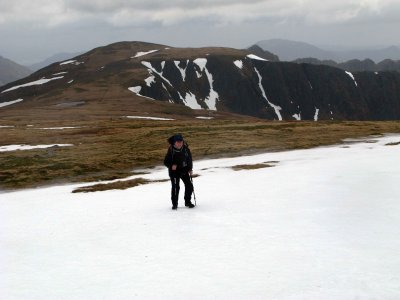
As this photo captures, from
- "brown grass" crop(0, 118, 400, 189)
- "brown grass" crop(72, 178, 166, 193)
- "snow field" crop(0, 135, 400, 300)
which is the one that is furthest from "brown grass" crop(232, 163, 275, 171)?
"brown grass" crop(0, 118, 400, 189)

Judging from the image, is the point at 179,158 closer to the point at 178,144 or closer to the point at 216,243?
the point at 178,144

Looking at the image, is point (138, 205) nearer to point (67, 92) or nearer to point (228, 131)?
point (228, 131)

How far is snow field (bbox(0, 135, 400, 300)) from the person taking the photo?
36.6 ft

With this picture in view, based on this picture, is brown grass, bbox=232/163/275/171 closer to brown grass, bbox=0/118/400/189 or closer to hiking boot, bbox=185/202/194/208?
brown grass, bbox=0/118/400/189

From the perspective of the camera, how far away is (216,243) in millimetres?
14641

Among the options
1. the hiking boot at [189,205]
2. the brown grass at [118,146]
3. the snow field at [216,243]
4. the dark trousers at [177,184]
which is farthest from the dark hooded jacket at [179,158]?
the brown grass at [118,146]

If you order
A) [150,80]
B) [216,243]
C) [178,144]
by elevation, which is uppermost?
[150,80]

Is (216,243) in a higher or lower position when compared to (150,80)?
lower

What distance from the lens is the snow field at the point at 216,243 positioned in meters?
11.2

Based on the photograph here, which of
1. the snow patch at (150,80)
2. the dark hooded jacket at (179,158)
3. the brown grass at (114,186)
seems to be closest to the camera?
the dark hooded jacket at (179,158)

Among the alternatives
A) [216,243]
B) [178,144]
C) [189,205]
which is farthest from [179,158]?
[216,243]

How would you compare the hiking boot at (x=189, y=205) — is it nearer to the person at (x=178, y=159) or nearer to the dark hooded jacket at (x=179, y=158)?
the person at (x=178, y=159)

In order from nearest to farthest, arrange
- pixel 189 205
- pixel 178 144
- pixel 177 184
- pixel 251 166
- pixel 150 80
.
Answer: pixel 178 144 < pixel 177 184 < pixel 189 205 < pixel 251 166 < pixel 150 80

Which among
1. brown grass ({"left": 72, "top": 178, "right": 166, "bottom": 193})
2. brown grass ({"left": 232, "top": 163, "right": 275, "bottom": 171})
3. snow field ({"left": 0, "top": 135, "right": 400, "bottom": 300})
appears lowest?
brown grass ({"left": 72, "top": 178, "right": 166, "bottom": 193})
